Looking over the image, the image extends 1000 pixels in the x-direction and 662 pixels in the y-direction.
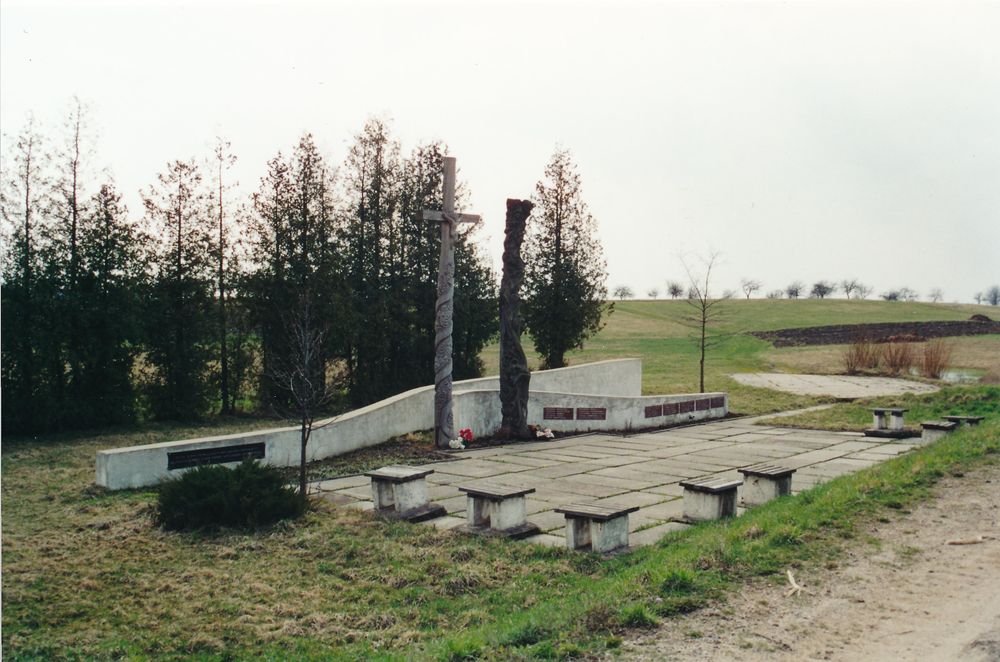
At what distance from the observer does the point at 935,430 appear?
12773 millimetres

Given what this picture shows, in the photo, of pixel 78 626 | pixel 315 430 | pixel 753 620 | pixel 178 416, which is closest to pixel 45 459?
pixel 315 430

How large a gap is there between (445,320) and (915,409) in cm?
1169

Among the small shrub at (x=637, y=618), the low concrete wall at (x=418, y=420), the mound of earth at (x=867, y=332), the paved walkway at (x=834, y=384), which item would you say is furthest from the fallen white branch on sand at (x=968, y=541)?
the mound of earth at (x=867, y=332)

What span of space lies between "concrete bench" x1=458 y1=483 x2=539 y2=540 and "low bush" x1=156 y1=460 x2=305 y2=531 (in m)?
1.83

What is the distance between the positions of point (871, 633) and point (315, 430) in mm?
8920

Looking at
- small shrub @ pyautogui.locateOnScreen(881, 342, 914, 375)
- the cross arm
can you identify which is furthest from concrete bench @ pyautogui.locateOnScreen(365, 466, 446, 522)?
small shrub @ pyautogui.locateOnScreen(881, 342, 914, 375)

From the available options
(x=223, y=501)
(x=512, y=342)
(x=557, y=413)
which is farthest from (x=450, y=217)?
(x=223, y=501)

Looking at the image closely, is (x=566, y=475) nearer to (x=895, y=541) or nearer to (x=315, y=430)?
(x=315, y=430)

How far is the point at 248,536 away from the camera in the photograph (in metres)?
6.99

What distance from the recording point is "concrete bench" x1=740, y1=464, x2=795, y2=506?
8148 mm

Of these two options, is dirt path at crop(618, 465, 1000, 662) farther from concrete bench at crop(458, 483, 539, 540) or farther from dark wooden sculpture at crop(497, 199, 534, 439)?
dark wooden sculpture at crop(497, 199, 534, 439)

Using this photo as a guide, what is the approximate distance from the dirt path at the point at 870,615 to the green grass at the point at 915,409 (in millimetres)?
11593

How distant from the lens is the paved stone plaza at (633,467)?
8203 mm

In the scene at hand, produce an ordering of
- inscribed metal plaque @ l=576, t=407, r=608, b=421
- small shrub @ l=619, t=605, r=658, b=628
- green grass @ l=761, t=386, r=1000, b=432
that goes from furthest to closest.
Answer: inscribed metal plaque @ l=576, t=407, r=608, b=421
green grass @ l=761, t=386, r=1000, b=432
small shrub @ l=619, t=605, r=658, b=628
